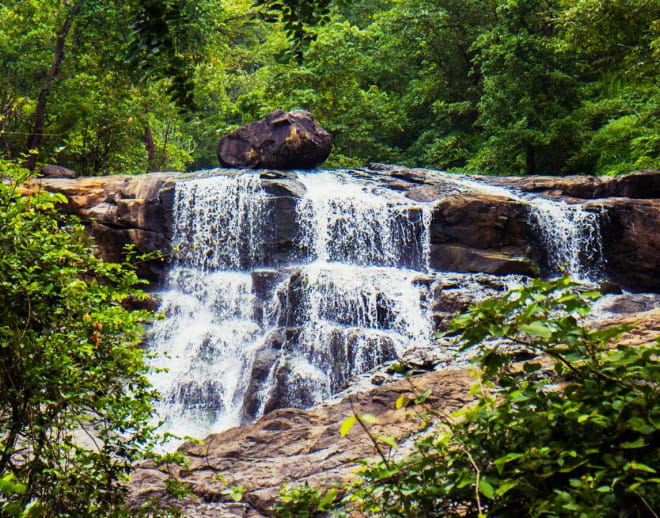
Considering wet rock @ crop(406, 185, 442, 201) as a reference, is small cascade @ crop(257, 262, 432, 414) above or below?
below

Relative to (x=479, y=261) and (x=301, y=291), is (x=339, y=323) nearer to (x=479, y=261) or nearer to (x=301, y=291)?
(x=301, y=291)

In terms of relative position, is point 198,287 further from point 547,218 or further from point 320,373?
point 547,218

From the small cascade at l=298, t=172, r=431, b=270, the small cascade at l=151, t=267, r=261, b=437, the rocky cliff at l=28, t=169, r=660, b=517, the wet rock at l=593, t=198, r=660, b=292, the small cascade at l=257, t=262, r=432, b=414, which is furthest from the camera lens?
the small cascade at l=298, t=172, r=431, b=270

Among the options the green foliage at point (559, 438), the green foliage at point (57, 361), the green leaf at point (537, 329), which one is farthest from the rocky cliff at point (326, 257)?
the green leaf at point (537, 329)

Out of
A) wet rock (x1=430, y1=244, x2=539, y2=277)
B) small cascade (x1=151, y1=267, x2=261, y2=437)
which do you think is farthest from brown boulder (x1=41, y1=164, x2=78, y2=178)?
wet rock (x1=430, y1=244, x2=539, y2=277)

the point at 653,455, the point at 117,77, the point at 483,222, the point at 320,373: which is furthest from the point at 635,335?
the point at 117,77

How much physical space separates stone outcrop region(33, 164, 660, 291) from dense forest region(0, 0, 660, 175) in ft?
6.51

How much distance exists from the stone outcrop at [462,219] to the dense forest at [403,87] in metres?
1.98

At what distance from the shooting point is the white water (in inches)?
421

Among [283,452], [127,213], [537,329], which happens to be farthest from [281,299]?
[537,329]

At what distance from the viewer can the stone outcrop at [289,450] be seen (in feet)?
15.2

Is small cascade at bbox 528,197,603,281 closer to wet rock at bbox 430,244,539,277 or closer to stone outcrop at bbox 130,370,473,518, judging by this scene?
wet rock at bbox 430,244,539,277

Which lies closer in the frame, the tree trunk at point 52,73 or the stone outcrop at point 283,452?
the stone outcrop at point 283,452

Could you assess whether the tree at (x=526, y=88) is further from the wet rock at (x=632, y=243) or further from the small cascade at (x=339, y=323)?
the small cascade at (x=339, y=323)
